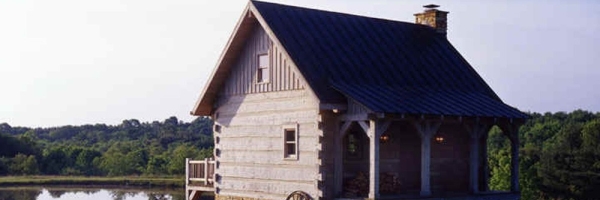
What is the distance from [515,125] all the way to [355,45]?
17.7 ft

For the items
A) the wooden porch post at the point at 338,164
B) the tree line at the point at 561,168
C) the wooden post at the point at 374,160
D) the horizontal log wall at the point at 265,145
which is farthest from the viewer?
the tree line at the point at 561,168

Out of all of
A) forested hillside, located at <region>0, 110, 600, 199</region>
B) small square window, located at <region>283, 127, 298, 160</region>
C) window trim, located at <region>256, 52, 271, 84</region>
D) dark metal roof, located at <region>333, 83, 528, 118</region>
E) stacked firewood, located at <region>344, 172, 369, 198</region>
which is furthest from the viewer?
forested hillside, located at <region>0, 110, 600, 199</region>

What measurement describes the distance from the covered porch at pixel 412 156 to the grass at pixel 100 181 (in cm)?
5819

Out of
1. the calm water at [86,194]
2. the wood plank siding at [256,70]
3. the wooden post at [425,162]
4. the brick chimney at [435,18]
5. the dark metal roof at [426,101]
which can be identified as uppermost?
the brick chimney at [435,18]

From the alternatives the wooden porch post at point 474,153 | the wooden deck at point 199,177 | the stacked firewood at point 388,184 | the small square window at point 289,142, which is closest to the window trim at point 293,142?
the small square window at point 289,142

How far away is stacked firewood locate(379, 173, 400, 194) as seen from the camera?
80.3ft

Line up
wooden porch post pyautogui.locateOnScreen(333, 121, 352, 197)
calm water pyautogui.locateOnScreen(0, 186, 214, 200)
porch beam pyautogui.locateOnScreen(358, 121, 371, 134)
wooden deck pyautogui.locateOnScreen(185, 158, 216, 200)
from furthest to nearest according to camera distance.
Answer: calm water pyautogui.locateOnScreen(0, 186, 214, 200) → wooden deck pyautogui.locateOnScreen(185, 158, 216, 200) → wooden porch post pyautogui.locateOnScreen(333, 121, 352, 197) → porch beam pyautogui.locateOnScreen(358, 121, 371, 134)

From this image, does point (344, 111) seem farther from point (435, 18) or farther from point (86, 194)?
point (86, 194)

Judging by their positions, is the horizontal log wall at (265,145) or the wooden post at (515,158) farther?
the wooden post at (515,158)

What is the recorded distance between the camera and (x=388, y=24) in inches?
1148

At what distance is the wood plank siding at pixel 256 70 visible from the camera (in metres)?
25.7

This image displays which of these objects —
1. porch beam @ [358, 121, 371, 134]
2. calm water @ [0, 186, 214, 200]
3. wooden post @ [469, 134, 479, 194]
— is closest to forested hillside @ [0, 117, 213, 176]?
calm water @ [0, 186, 214, 200]

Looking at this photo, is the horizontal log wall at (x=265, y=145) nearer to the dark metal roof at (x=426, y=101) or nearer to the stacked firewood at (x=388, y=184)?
the dark metal roof at (x=426, y=101)

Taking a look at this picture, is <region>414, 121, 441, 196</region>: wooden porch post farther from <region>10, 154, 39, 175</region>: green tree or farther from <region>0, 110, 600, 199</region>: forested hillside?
<region>10, 154, 39, 175</region>: green tree
